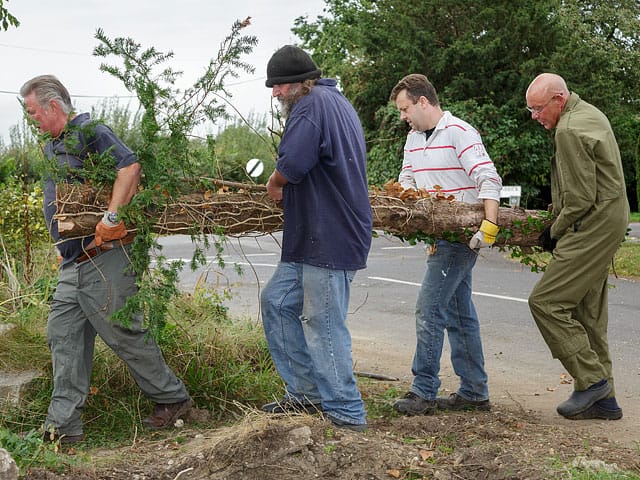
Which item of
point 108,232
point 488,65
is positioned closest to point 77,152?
point 108,232

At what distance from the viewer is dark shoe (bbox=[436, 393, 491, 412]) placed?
545 cm

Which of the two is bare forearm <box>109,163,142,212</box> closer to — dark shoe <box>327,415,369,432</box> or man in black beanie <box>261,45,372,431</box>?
man in black beanie <box>261,45,372,431</box>

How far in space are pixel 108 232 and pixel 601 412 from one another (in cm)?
314

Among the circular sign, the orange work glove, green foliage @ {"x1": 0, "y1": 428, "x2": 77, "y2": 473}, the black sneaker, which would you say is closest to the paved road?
the black sneaker

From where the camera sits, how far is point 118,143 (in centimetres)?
480

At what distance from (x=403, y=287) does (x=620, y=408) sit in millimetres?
6572

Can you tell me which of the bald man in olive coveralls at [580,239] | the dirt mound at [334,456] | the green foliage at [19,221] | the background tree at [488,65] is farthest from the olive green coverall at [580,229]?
the background tree at [488,65]

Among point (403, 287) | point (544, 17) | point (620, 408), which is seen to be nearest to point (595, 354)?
point (620, 408)

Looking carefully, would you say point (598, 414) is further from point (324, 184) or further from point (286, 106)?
point (286, 106)

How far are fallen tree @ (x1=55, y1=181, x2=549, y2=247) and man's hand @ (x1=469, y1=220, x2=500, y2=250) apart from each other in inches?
5.1

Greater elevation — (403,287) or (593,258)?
(593,258)

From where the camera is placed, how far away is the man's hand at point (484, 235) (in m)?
5.04

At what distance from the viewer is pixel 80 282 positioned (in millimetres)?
4840

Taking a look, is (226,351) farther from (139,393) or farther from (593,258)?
(593,258)
